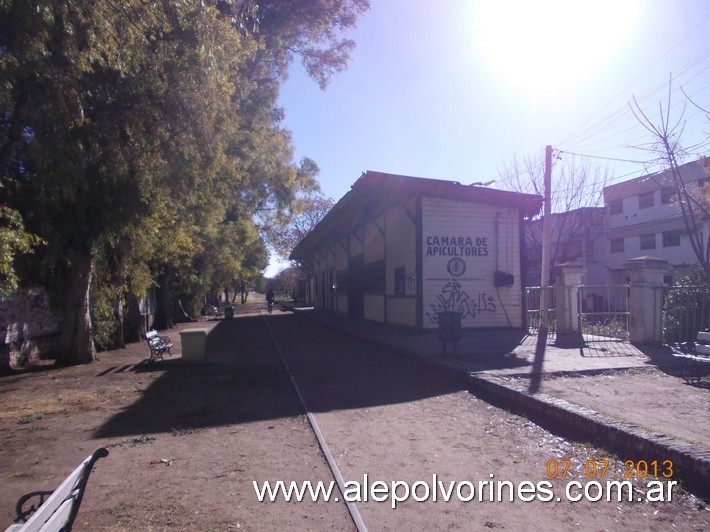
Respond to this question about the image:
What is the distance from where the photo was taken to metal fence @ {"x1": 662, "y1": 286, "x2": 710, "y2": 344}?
12.1 meters

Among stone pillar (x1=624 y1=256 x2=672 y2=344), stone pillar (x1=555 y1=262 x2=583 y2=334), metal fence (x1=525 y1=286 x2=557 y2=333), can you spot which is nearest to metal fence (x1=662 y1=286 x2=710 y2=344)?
stone pillar (x1=624 y1=256 x2=672 y2=344)

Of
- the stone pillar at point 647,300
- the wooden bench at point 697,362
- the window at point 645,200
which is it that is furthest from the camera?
the window at point 645,200

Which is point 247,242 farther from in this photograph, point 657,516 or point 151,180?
point 657,516

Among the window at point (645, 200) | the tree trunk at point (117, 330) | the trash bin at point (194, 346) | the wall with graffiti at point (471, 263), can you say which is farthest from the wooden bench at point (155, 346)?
the window at point (645, 200)

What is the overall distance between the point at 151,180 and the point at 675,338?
12.2 metres

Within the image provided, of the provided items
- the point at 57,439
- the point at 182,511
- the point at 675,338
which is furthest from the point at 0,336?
the point at 675,338

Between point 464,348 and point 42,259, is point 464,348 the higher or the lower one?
the lower one

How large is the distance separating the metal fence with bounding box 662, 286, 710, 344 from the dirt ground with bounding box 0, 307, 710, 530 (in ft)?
15.5

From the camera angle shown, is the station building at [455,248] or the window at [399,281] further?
the window at [399,281]

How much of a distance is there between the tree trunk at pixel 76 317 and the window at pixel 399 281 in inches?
384

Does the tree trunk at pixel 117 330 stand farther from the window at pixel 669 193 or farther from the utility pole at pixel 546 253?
the window at pixel 669 193

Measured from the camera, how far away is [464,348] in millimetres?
12953

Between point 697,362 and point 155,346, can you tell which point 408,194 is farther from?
point 697,362

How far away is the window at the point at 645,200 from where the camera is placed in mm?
40750
